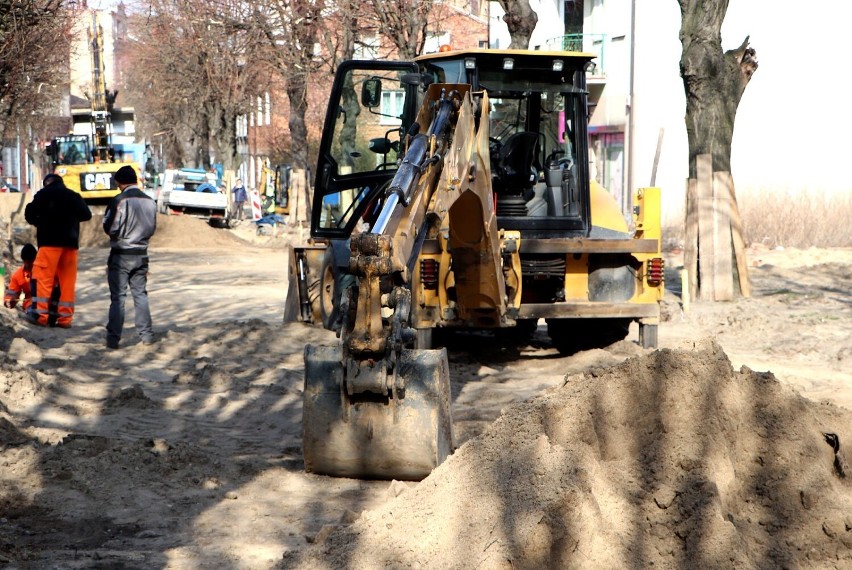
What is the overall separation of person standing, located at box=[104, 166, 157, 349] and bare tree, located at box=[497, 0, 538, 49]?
9.89m

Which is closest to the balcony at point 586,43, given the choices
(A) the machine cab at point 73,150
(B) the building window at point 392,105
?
(A) the machine cab at point 73,150

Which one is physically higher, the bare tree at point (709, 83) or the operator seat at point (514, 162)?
the bare tree at point (709, 83)

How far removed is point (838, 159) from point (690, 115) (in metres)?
15.4

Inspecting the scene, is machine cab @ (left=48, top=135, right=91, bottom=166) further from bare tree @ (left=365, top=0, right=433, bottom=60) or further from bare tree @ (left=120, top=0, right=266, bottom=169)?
bare tree @ (left=365, top=0, right=433, bottom=60)

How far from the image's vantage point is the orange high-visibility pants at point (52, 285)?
43.3ft

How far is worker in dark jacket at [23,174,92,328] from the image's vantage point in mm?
13164

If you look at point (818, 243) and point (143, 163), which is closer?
point (818, 243)

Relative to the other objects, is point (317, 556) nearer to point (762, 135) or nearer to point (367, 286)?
point (367, 286)

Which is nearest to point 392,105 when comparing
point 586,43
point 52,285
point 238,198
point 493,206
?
point 493,206

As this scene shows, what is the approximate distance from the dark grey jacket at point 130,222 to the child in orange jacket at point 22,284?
2706 millimetres

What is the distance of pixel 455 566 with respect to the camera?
Answer: 463cm

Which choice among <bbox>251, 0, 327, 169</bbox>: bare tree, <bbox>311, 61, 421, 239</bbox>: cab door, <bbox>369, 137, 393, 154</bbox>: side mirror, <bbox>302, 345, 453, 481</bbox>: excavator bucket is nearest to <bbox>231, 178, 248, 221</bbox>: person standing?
<bbox>251, 0, 327, 169</bbox>: bare tree

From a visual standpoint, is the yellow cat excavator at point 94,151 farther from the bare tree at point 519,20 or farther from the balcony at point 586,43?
the bare tree at point 519,20

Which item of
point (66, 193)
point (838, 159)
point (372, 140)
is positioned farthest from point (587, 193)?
point (838, 159)
